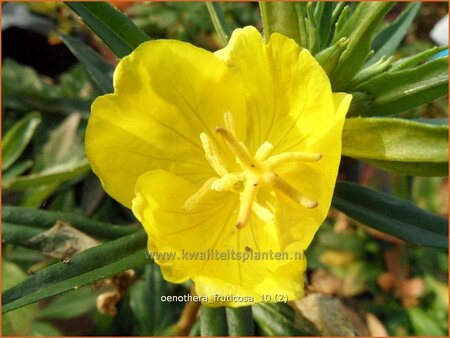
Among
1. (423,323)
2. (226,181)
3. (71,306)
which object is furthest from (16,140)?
(423,323)

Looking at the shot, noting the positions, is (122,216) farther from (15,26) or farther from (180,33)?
(15,26)

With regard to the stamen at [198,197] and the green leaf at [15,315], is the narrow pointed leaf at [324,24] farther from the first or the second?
the green leaf at [15,315]

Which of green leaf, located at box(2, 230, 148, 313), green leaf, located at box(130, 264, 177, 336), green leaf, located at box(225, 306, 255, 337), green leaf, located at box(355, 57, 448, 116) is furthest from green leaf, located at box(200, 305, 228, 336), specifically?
green leaf, located at box(130, 264, 177, 336)

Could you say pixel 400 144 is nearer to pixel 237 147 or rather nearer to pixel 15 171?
pixel 237 147

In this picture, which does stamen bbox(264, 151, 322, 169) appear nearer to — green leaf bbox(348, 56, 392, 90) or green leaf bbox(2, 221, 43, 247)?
green leaf bbox(348, 56, 392, 90)

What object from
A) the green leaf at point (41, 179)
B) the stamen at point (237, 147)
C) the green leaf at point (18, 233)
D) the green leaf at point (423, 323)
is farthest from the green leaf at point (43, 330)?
the green leaf at point (423, 323)

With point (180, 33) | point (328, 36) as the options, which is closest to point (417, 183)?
point (180, 33)

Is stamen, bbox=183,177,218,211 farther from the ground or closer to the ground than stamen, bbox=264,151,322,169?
closer to the ground
